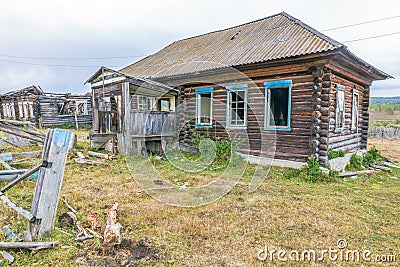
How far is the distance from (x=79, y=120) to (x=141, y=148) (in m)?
14.5

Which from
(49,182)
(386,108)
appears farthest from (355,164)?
(386,108)

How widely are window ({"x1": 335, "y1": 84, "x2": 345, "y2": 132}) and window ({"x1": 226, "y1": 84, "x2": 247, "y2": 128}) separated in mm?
2994

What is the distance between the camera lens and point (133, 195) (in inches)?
195

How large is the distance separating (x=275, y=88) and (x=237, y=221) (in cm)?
578

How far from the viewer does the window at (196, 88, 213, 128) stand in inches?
402

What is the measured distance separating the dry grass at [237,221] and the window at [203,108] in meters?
4.75

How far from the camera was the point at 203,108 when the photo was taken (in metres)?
10.4

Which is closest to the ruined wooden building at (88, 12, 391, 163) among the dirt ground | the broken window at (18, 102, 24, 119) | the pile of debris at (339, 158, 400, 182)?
the pile of debris at (339, 158, 400, 182)

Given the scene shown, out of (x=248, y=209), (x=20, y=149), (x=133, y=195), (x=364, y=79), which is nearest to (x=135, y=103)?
(x=20, y=149)

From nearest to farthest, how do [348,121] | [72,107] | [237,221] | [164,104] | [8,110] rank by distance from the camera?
[237,221]
[348,121]
[164,104]
[72,107]
[8,110]

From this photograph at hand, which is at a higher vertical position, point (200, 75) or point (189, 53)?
point (189, 53)

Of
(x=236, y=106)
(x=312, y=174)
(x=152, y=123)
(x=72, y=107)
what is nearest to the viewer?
(x=312, y=174)

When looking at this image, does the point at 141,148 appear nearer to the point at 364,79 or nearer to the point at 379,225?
the point at 379,225

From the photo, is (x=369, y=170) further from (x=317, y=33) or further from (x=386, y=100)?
(x=386, y=100)
